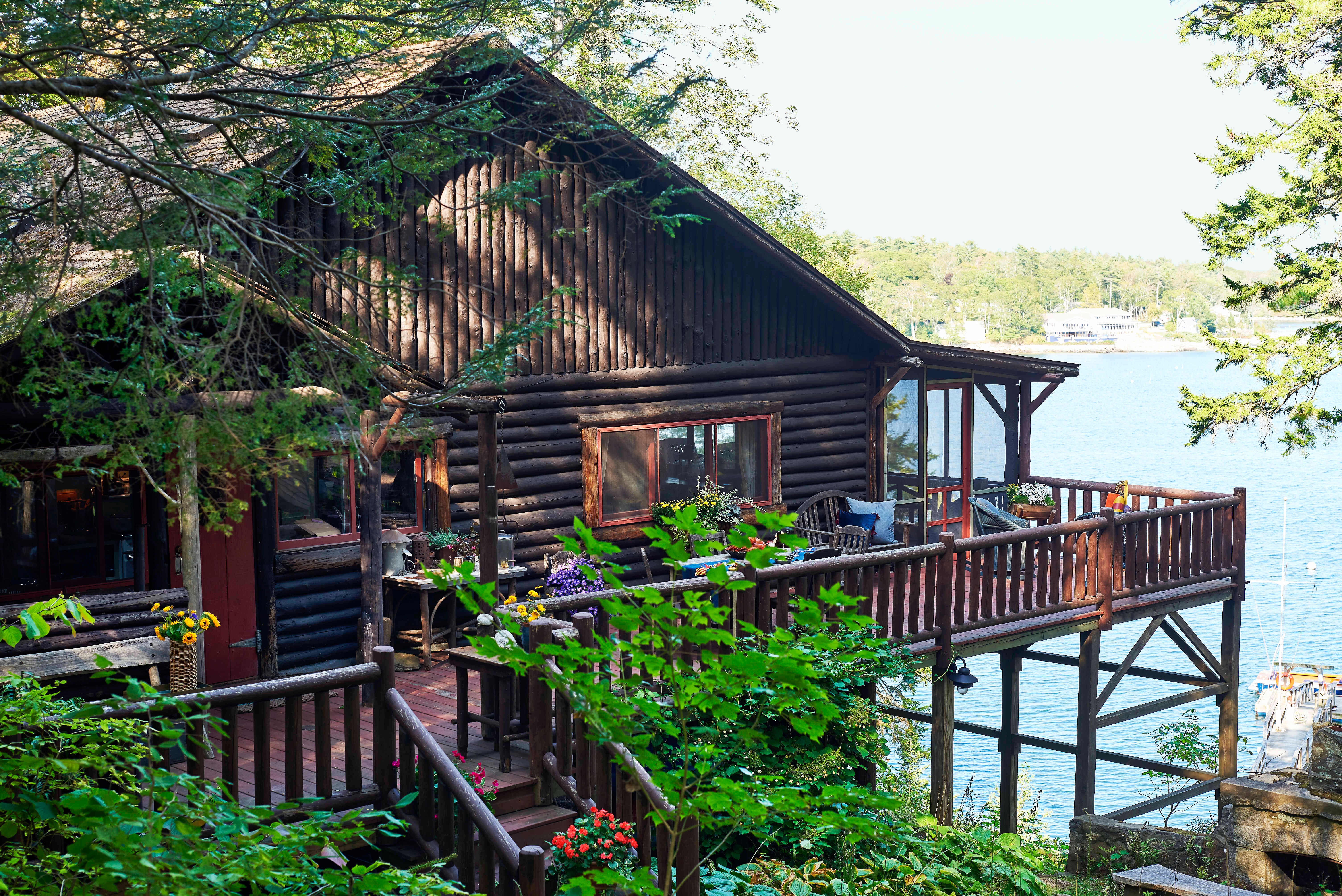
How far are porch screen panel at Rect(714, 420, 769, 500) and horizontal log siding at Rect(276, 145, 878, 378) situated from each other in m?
0.79

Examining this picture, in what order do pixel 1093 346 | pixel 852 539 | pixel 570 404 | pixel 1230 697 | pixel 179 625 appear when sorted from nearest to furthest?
pixel 179 625, pixel 570 404, pixel 852 539, pixel 1230 697, pixel 1093 346

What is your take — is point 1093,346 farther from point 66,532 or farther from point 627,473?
point 66,532

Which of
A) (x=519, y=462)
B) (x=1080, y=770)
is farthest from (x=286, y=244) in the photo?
(x=1080, y=770)

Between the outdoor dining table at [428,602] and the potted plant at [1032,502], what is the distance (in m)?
6.89

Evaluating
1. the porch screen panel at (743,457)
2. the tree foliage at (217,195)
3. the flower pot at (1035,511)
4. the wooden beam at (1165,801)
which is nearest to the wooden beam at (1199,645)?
the wooden beam at (1165,801)

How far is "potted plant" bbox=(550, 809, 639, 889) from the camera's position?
19.6 ft

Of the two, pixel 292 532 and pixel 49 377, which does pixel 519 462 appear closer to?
pixel 292 532

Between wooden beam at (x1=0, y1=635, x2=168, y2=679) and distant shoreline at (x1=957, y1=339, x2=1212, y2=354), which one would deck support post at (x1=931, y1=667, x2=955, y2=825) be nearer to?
wooden beam at (x1=0, y1=635, x2=168, y2=679)

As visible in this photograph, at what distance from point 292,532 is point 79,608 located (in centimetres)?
572

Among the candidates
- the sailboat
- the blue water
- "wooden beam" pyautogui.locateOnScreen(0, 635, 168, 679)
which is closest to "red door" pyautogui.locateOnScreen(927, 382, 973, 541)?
the blue water

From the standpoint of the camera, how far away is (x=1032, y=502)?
14797 mm

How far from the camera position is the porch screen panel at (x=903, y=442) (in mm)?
14977

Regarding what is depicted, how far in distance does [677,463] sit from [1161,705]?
611 centimetres

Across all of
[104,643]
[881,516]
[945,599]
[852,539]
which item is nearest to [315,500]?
[104,643]
